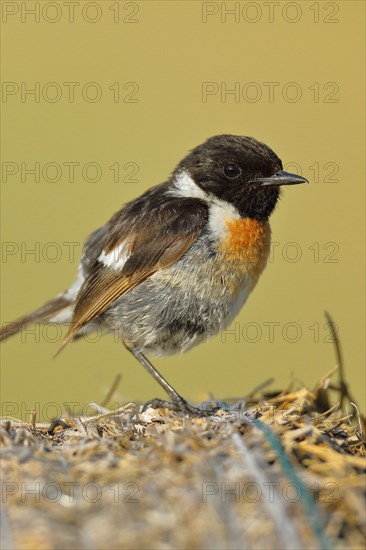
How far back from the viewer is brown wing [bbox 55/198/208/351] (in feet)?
17.7

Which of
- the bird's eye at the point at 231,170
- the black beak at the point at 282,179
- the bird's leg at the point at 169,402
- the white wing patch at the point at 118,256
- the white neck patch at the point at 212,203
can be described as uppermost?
the bird's eye at the point at 231,170

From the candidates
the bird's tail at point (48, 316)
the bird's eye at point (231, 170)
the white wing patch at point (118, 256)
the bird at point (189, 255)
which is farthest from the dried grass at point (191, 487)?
the bird's tail at point (48, 316)

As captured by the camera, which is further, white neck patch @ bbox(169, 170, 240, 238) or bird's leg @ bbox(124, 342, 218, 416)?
white neck patch @ bbox(169, 170, 240, 238)

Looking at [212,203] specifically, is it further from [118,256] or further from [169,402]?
[169,402]

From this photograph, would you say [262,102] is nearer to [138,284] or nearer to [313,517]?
[138,284]

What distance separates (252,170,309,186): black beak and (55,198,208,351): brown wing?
43 cm

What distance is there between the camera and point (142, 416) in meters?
3.76

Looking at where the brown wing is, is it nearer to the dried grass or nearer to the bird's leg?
the bird's leg

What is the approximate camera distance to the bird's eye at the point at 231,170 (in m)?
5.59

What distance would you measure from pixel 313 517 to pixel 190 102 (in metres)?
10.9

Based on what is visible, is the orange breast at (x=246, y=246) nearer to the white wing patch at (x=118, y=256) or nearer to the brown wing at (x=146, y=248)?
the brown wing at (x=146, y=248)

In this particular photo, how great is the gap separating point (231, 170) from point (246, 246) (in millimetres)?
568

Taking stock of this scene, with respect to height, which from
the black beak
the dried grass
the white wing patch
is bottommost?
the dried grass

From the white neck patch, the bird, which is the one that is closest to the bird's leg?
the bird
